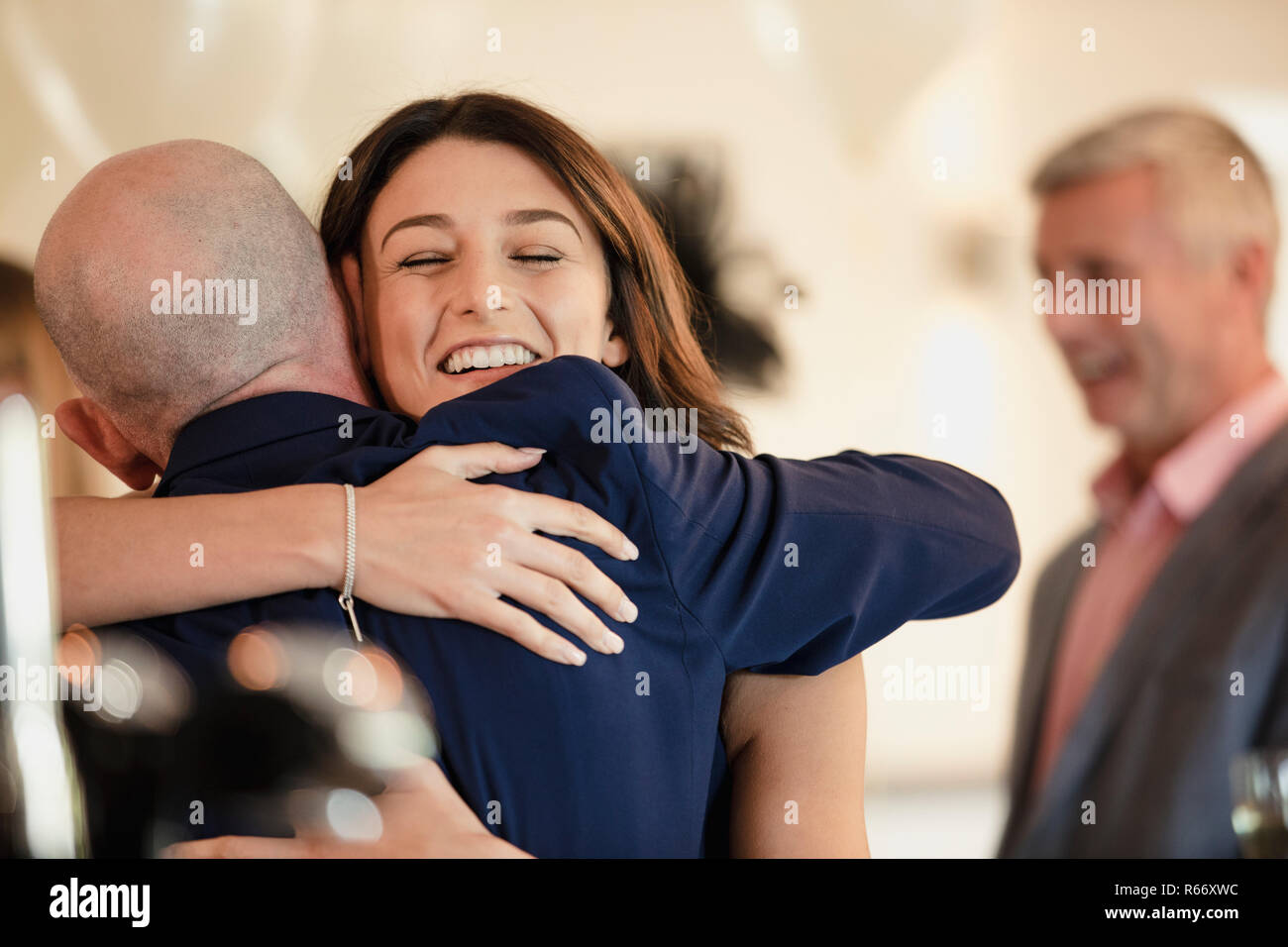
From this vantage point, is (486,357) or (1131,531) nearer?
(486,357)

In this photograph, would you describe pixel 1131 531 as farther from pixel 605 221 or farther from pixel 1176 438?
pixel 605 221

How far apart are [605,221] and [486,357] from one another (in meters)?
0.21

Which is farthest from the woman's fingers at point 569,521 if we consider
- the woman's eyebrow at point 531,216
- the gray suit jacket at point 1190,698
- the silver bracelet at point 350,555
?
the gray suit jacket at point 1190,698

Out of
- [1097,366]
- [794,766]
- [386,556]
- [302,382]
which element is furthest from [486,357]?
[1097,366]

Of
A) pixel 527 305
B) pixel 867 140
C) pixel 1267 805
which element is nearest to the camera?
pixel 1267 805

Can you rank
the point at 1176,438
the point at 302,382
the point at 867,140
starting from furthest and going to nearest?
the point at 867,140
the point at 1176,438
the point at 302,382

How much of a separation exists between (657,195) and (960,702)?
756mm

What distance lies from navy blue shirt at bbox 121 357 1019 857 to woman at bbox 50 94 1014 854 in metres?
0.05

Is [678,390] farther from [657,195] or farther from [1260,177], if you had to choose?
[1260,177]

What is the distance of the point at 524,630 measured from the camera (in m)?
1.00

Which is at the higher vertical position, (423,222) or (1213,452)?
(423,222)

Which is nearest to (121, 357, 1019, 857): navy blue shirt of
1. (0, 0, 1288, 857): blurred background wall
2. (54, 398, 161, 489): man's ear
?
(54, 398, 161, 489): man's ear
